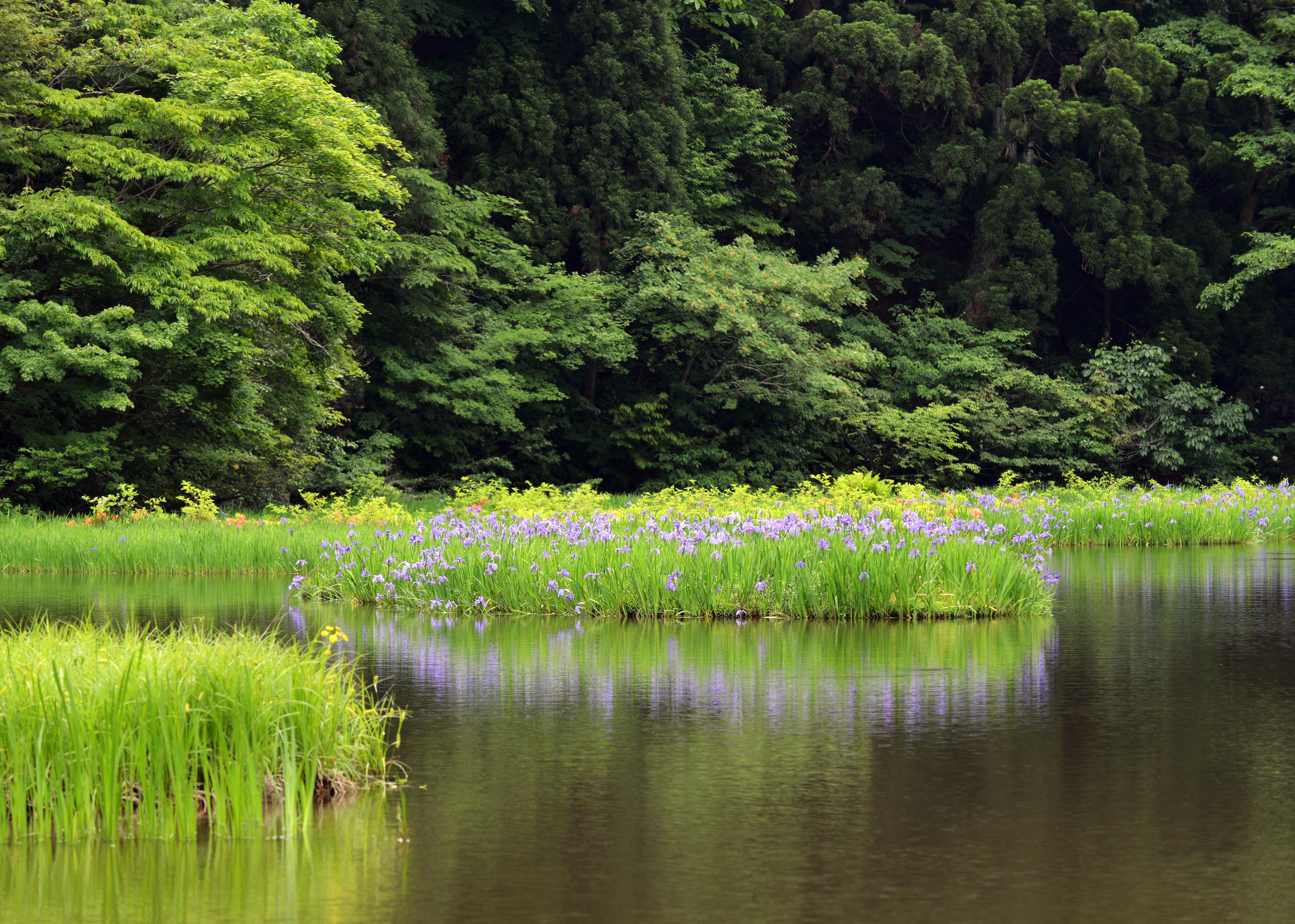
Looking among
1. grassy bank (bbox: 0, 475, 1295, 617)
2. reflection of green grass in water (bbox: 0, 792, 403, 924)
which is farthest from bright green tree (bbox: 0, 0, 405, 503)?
reflection of green grass in water (bbox: 0, 792, 403, 924)

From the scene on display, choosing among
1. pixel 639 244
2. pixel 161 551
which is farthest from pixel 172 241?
pixel 639 244

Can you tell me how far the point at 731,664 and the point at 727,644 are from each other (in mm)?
1016

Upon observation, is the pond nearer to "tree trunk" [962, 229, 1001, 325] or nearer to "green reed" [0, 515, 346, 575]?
"green reed" [0, 515, 346, 575]

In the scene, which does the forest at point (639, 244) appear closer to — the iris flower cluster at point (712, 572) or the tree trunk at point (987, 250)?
the tree trunk at point (987, 250)

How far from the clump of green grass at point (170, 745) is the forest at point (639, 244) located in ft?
50.3

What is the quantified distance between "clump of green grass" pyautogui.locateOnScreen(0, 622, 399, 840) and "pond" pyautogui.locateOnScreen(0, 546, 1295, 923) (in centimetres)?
18

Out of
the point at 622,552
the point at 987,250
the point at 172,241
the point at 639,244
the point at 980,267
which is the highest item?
the point at 987,250

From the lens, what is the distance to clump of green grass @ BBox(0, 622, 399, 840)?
5.06 meters

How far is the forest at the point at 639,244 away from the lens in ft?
71.3

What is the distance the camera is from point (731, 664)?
884 cm

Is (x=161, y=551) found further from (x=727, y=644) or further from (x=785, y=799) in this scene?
(x=785, y=799)

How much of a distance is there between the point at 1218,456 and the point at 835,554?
27015 millimetres

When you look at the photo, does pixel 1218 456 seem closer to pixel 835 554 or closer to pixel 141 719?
pixel 835 554

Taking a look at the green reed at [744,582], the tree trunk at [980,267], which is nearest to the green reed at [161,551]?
the green reed at [744,582]
